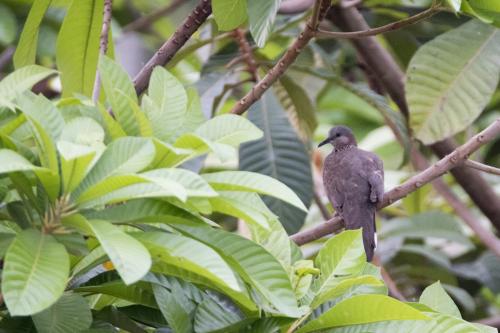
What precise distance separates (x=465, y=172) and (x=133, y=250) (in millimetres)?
2756

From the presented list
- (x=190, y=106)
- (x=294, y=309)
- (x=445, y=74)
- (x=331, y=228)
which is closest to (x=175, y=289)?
(x=294, y=309)

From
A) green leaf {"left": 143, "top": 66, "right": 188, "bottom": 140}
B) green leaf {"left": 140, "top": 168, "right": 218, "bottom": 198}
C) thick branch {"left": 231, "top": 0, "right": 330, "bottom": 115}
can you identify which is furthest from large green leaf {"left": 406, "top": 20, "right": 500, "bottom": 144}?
green leaf {"left": 140, "top": 168, "right": 218, "bottom": 198}

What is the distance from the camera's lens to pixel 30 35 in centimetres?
318

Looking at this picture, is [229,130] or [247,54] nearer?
[229,130]

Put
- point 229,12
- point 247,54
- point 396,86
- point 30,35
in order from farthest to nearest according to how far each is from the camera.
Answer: point 396,86, point 247,54, point 30,35, point 229,12

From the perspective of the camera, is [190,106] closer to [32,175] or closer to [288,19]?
[32,175]

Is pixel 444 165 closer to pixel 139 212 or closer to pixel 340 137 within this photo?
pixel 139 212

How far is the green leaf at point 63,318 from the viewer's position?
6.66 feet

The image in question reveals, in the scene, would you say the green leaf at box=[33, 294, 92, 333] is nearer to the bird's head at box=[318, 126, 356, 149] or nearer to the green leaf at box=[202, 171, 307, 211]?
the green leaf at box=[202, 171, 307, 211]

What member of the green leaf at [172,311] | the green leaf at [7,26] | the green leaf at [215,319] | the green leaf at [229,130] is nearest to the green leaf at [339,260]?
the green leaf at [215,319]

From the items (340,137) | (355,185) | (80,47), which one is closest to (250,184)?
(80,47)

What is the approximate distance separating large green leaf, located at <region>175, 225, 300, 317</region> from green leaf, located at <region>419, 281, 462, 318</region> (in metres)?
0.58

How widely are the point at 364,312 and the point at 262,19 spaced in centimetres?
109

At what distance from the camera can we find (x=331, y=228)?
11.1ft
